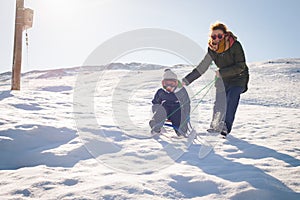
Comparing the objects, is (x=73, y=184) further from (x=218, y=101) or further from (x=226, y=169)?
(x=218, y=101)

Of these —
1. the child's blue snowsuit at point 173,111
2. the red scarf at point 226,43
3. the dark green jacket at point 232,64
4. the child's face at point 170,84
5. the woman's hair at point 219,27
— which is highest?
the woman's hair at point 219,27

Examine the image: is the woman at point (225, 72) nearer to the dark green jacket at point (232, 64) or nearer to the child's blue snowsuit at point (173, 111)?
the dark green jacket at point (232, 64)

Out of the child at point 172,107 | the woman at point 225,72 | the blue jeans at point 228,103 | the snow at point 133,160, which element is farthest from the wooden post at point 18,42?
the blue jeans at point 228,103

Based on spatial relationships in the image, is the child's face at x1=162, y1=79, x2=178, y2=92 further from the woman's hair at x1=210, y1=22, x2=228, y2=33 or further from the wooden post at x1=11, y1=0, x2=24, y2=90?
the wooden post at x1=11, y1=0, x2=24, y2=90

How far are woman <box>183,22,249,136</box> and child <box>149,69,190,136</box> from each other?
250 mm

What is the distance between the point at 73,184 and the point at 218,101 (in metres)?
3.11

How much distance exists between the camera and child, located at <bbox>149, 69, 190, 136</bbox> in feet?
15.1

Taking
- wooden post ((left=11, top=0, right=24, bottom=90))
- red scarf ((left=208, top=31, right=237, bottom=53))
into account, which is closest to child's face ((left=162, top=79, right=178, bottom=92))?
red scarf ((left=208, top=31, right=237, bottom=53))

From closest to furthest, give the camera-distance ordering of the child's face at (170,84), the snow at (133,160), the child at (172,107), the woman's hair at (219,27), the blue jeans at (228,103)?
the snow at (133,160), the woman's hair at (219,27), the blue jeans at (228,103), the child at (172,107), the child's face at (170,84)

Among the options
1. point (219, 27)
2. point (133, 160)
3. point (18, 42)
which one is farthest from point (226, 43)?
point (18, 42)

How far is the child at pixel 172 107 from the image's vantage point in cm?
460

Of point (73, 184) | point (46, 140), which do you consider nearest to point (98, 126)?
point (46, 140)

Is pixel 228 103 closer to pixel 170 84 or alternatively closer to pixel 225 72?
pixel 225 72

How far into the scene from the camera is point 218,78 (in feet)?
15.6
